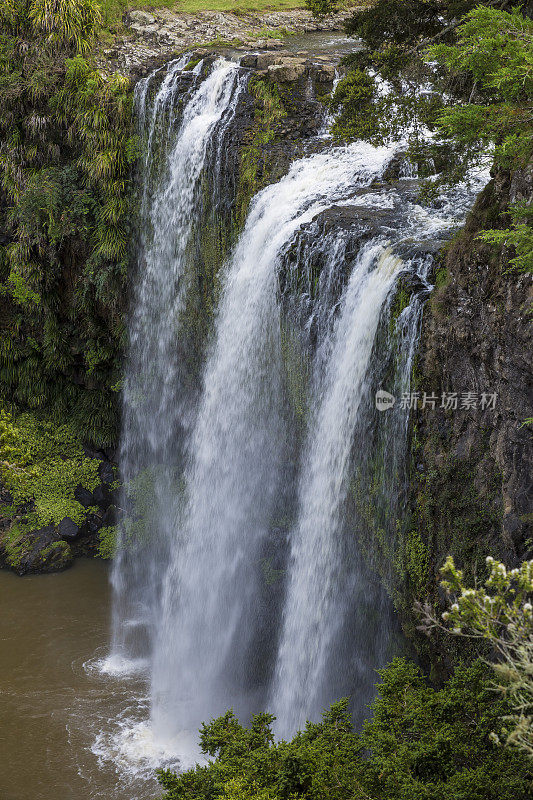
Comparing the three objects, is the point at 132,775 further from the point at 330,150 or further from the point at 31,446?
the point at 330,150

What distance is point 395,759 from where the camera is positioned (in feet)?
18.5

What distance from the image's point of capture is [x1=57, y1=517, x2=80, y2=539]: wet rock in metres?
15.0

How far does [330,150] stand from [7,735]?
1070 cm

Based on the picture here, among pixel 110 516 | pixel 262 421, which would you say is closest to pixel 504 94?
pixel 262 421

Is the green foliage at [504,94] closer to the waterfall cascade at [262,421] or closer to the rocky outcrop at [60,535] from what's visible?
the waterfall cascade at [262,421]

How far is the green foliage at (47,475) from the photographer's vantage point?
14945 millimetres

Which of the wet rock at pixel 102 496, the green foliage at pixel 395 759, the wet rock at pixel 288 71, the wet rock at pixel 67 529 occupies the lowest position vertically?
the wet rock at pixel 67 529

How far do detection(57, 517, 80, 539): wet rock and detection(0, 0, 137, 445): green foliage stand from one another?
196cm

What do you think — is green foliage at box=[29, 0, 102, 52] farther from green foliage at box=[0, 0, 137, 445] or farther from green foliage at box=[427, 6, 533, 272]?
green foliage at box=[427, 6, 533, 272]

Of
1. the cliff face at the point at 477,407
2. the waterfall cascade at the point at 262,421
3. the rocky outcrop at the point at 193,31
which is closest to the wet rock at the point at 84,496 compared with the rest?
the waterfall cascade at the point at 262,421

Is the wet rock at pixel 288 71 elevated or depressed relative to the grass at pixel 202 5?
depressed

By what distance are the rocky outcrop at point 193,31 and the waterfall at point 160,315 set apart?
1.95 metres

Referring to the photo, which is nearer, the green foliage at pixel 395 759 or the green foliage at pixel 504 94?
the green foliage at pixel 395 759

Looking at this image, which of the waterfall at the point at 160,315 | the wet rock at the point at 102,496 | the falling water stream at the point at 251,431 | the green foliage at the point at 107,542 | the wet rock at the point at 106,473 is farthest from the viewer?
the wet rock at the point at 106,473
